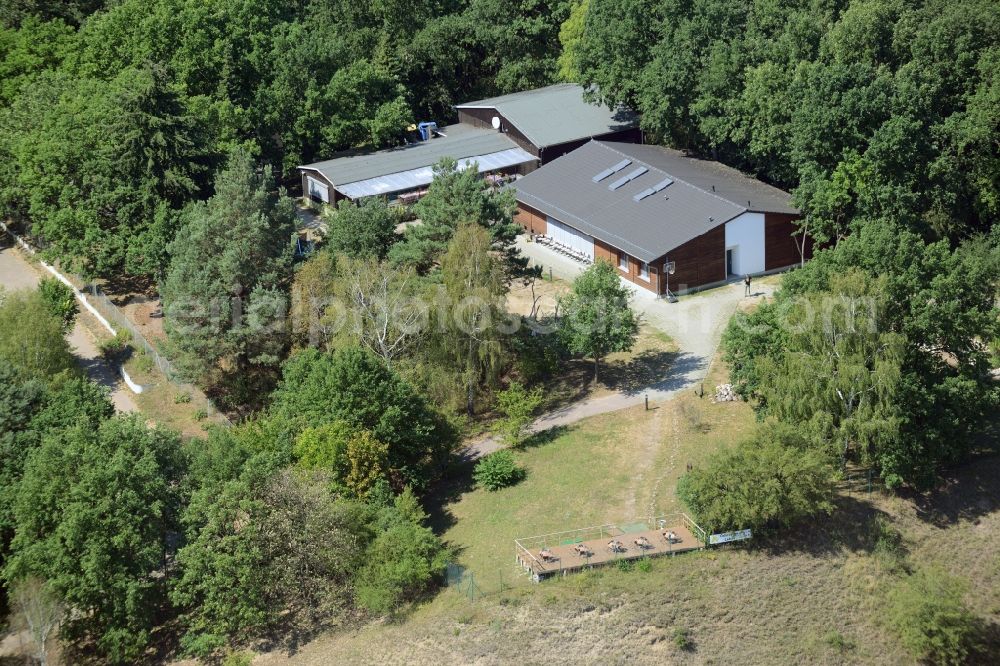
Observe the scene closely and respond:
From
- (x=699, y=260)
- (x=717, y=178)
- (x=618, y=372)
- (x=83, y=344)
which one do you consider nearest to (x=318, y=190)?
(x=83, y=344)

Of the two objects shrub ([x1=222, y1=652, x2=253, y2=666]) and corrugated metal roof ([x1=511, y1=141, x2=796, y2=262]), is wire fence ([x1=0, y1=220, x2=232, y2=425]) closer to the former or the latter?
shrub ([x1=222, y1=652, x2=253, y2=666])

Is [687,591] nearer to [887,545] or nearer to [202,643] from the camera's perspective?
[887,545]

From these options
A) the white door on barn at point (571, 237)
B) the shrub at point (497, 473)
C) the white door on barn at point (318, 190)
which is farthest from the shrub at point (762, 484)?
the white door on barn at point (318, 190)

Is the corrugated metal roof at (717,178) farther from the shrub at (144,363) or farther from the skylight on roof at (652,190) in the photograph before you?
the shrub at (144,363)

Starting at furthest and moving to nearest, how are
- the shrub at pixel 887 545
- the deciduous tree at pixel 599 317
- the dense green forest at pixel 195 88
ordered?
the dense green forest at pixel 195 88
the deciduous tree at pixel 599 317
the shrub at pixel 887 545

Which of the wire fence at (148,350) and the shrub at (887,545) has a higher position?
the wire fence at (148,350)

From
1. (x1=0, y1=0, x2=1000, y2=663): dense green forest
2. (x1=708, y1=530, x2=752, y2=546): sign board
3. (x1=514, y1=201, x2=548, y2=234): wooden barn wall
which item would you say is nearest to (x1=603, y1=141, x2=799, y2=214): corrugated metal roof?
(x1=0, y1=0, x2=1000, y2=663): dense green forest

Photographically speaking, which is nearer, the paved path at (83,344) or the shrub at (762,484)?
the shrub at (762,484)
